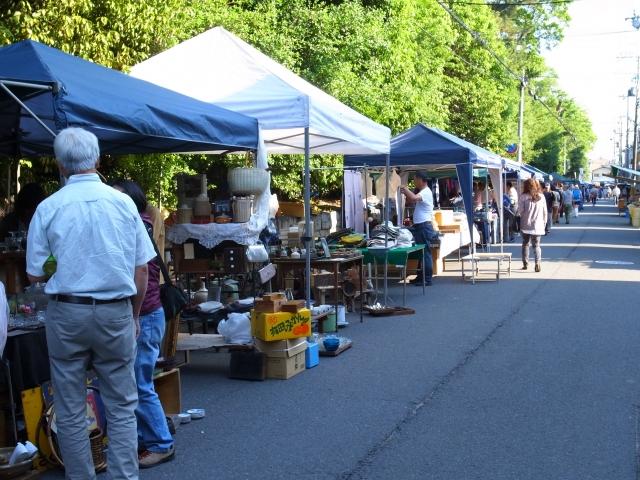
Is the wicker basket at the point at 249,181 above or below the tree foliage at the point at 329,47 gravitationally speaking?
below

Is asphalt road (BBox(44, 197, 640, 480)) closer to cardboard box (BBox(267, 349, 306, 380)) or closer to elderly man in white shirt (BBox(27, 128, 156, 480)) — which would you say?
cardboard box (BBox(267, 349, 306, 380))

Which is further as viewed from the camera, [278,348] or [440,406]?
[278,348]

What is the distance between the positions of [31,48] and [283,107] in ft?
11.1

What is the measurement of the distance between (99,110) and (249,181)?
12.4 ft

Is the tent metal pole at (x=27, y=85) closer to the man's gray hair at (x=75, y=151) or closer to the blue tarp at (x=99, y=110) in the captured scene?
the blue tarp at (x=99, y=110)

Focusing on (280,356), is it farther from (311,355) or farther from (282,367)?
(311,355)

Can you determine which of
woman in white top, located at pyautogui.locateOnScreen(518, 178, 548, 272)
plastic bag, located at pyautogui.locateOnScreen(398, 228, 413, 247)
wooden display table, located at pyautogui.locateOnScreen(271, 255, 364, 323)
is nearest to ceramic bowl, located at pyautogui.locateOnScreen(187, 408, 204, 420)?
wooden display table, located at pyautogui.locateOnScreen(271, 255, 364, 323)

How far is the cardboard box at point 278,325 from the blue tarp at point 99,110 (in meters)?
1.67

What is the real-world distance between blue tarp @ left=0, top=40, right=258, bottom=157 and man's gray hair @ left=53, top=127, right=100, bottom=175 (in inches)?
54.1

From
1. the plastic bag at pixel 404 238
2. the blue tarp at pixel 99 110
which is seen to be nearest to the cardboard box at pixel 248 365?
the blue tarp at pixel 99 110

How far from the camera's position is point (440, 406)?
Answer: 21.0ft

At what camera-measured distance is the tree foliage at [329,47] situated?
1209 centimetres

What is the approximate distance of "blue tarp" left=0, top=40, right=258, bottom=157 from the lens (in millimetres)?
5496

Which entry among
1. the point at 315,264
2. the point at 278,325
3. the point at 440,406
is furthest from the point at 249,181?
the point at 440,406
